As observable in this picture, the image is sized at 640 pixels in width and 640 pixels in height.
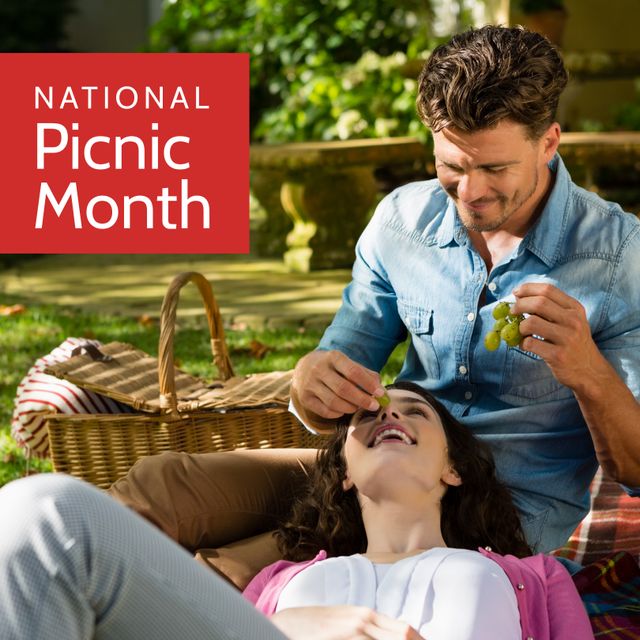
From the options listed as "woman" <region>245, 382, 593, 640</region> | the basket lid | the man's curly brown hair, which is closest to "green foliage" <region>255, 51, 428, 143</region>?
the basket lid

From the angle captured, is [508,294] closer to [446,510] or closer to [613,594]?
[446,510]

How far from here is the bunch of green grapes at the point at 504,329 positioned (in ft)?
7.76

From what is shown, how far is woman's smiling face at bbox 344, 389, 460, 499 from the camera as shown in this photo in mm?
2408

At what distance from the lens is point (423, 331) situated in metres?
2.78

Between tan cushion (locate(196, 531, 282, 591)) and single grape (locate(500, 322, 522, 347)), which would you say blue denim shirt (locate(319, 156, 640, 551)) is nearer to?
single grape (locate(500, 322, 522, 347))

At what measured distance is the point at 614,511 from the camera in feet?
10.6

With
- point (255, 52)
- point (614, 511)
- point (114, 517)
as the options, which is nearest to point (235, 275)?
point (255, 52)

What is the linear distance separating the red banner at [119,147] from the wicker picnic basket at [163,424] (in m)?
3.19

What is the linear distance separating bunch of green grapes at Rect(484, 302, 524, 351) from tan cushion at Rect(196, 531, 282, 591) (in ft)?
2.23

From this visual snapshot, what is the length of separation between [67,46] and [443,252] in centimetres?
875

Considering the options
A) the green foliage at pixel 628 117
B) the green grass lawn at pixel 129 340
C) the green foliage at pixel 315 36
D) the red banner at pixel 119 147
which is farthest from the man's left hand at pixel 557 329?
the green foliage at pixel 628 117

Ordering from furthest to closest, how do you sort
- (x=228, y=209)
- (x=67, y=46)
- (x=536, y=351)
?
(x=67, y=46)
(x=228, y=209)
(x=536, y=351)

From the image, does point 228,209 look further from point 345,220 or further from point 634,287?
point 634,287

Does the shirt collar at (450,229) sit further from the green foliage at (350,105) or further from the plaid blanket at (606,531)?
the green foliage at (350,105)
